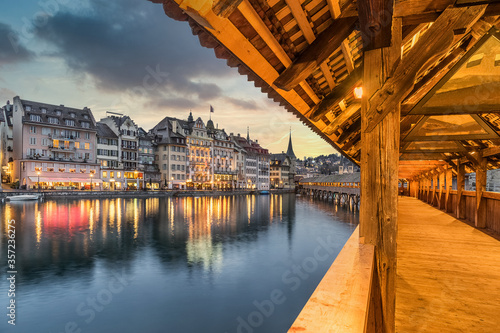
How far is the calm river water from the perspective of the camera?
12148 mm

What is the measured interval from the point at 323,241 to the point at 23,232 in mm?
23349

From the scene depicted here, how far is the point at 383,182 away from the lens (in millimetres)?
3004

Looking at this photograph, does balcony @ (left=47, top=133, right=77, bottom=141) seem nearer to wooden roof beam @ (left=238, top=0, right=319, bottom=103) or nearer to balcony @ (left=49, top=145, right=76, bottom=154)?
balcony @ (left=49, top=145, right=76, bottom=154)

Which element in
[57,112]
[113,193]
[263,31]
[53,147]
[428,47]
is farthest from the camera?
[57,112]

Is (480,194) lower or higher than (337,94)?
lower

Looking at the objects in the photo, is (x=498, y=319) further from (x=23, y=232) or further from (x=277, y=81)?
(x=23, y=232)

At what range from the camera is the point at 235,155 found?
83.2m

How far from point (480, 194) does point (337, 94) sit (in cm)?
946

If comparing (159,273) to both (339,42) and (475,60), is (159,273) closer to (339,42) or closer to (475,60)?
(475,60)

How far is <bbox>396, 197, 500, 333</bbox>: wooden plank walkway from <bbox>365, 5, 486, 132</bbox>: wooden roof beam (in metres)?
2.89

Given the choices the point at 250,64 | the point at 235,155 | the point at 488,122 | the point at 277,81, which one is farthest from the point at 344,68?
the point at 235,155

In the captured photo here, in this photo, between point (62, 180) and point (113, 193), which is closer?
point (62, 180)

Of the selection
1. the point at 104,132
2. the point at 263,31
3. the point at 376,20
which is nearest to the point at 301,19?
the point at 263,31

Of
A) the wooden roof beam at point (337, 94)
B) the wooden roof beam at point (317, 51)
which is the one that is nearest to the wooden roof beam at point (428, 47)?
the wooden roof beam at point (317, 51)
